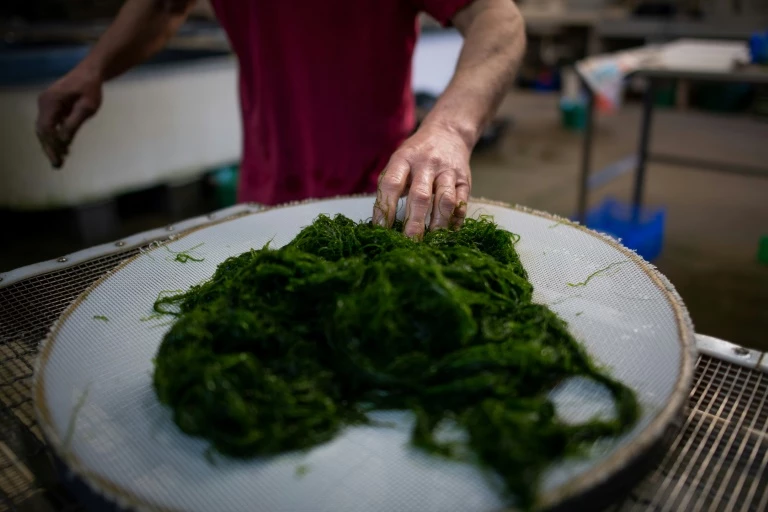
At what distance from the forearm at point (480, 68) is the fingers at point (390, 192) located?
0.30 meters

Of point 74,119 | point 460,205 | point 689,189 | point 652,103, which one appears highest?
point 74,119

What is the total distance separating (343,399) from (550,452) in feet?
1.45

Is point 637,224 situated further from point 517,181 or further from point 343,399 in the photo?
point 343,399

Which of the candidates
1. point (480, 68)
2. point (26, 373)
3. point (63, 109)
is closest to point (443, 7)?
point (480, 68)

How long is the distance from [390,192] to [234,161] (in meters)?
5.56

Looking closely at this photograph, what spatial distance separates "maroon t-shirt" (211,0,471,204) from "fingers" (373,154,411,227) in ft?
3.42

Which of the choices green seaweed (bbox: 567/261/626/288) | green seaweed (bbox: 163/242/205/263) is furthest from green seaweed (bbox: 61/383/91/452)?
green seaweed (bbox: 567/261/626/288)

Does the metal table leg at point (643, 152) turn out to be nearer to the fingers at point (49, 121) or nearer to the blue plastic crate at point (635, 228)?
the blue plastic crate at point (635, 228)

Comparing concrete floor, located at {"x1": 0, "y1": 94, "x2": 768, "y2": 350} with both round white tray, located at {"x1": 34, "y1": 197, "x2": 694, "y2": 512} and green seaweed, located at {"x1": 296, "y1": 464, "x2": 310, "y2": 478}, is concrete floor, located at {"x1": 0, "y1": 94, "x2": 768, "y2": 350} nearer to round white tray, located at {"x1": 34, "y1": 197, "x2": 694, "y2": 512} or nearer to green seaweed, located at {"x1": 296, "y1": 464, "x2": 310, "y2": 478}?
round white tray, located at {"x1": 34, "y1": 197, "x2": 694, "y2": 512}

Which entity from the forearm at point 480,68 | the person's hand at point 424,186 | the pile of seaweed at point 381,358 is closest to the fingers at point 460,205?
the person's hand at point 424,186

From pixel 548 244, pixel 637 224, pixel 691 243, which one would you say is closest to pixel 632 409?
pixel 548 244

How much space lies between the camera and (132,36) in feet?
9.48

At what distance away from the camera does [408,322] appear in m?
1.33

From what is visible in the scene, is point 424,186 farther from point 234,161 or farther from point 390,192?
point 234,161
